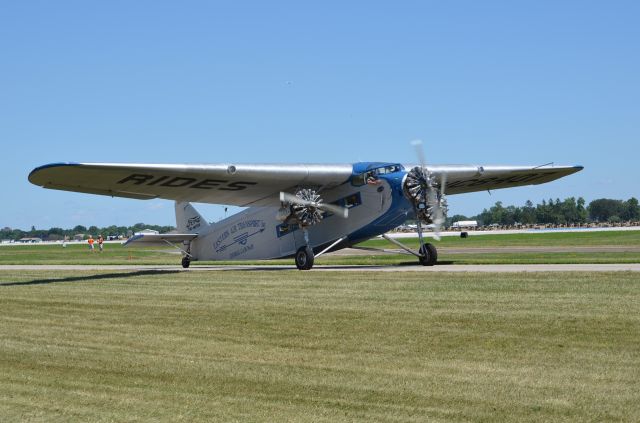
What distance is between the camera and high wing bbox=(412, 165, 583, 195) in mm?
29719

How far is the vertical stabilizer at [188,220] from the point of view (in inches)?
1419

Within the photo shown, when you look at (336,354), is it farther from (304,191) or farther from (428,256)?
(428,256)

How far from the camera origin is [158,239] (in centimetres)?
3406

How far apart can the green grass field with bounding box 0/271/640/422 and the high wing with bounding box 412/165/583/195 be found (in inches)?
435

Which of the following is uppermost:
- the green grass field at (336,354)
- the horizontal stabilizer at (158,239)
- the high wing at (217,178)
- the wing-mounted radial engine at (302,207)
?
the high wing at (217,178)

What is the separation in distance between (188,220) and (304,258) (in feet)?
33.5

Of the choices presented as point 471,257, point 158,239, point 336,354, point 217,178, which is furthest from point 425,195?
point 336,354

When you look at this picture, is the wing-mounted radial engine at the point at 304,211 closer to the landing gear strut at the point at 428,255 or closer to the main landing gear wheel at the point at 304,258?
the main landing gear wheel at the point at 304,258

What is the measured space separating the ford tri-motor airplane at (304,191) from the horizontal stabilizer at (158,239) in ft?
0.68

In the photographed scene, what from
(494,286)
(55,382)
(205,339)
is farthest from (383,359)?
(494,286)

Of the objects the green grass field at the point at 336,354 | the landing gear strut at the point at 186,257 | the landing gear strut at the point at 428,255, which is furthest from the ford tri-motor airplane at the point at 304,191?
the green grass field at the point at 336,354

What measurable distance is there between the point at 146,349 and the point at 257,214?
20.2m

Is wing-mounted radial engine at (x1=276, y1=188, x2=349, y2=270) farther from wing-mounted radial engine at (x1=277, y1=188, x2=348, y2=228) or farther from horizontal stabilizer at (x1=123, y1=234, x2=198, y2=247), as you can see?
horizontal stabilizer at (x1=123, y1=234, x2=198, y2=247)

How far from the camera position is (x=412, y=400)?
8.45 meters
